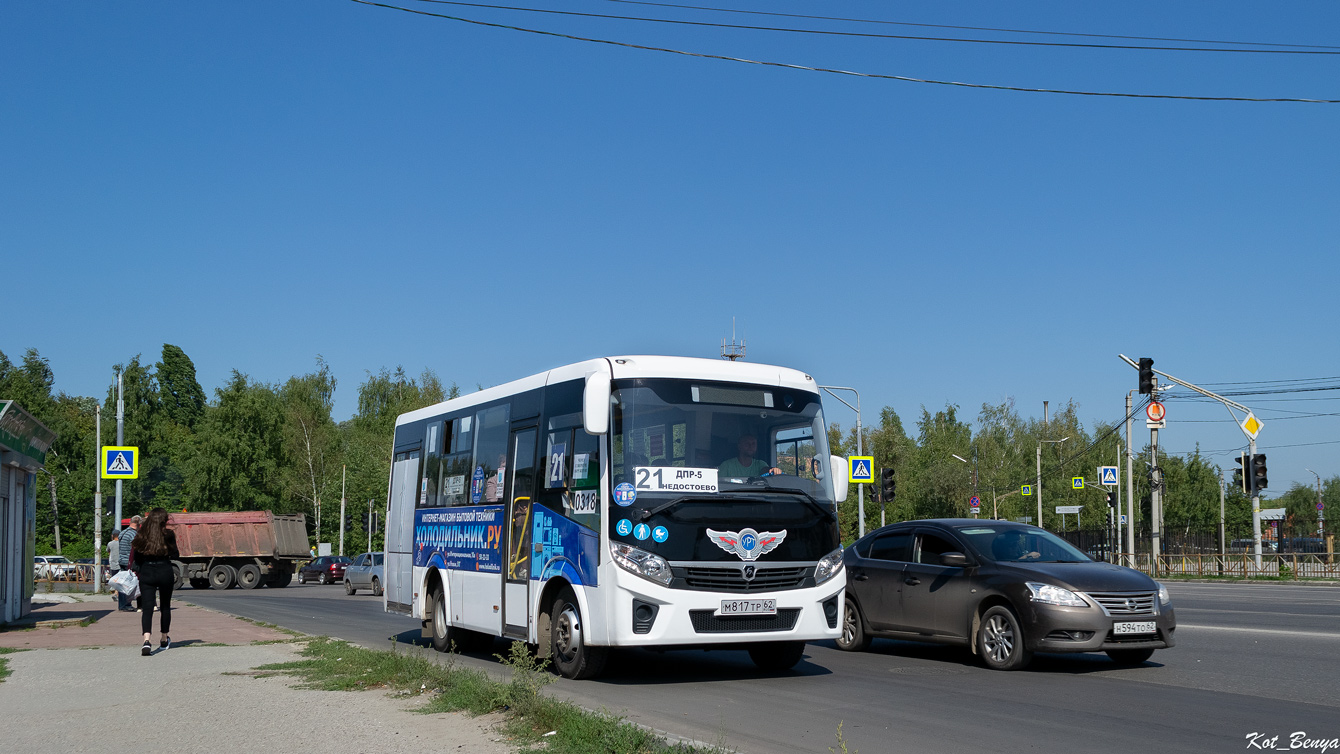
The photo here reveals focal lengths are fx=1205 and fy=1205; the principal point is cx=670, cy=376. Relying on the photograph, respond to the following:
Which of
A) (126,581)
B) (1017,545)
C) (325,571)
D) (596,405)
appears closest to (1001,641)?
(1017,545)

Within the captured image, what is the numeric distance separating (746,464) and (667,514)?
1.00 metres

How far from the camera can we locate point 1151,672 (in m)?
11.8

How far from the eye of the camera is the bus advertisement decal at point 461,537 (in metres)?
13.1

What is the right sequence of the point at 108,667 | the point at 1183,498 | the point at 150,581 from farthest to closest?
the point at 1183,498, the point at 150,581, the point at 108,667

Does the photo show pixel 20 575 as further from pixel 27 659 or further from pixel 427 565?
pixel 427 565

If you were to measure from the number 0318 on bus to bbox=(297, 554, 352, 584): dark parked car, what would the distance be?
1683 inches

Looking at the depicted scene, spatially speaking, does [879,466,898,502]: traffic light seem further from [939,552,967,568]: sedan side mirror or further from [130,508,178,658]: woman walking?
[130,508,178,658]: woman walking

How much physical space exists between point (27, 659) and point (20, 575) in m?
8.23

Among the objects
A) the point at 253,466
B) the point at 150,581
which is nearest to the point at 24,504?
the point at 150,581

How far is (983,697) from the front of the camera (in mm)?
9969

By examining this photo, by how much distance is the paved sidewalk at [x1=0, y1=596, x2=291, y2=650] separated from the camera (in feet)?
53.3

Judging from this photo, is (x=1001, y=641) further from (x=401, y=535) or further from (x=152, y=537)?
(x=152, y=537)

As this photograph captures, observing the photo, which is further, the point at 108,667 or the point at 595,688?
the point at 108,667

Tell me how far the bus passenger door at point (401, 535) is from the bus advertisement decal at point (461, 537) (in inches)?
13.3
